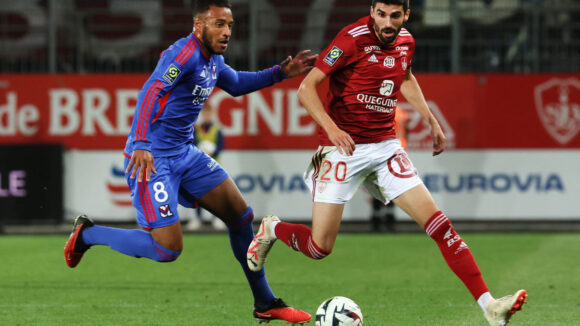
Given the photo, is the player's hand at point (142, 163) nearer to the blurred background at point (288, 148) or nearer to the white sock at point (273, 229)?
the white sock at point (273, 229)

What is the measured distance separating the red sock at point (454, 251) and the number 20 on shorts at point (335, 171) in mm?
677

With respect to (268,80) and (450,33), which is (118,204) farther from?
(268,80)

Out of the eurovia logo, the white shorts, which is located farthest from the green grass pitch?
the eurovia logo

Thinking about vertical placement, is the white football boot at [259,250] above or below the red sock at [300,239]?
below

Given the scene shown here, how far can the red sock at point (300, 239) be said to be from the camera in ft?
19.9

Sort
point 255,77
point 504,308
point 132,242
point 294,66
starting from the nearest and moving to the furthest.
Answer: point 504,308 < point 132,242 < point 294,66 < point 255,77

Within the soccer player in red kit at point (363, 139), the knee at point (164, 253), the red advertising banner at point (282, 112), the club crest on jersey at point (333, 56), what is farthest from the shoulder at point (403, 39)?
the red advertising banner at point (282, 112)

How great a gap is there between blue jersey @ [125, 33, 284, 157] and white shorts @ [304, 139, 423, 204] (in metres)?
0.99

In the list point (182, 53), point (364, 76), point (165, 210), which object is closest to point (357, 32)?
point (364, 76)

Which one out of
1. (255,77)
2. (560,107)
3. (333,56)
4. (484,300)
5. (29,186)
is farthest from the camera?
(560,107)

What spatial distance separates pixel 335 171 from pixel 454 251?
38.2 inches

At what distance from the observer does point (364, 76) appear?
6.04 meters

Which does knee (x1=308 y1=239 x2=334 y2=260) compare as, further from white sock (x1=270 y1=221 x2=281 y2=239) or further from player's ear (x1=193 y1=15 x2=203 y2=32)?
player's ear (x1=193 y1=15 x2=203 y2=32)

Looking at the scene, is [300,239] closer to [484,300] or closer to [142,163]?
[142,163]
